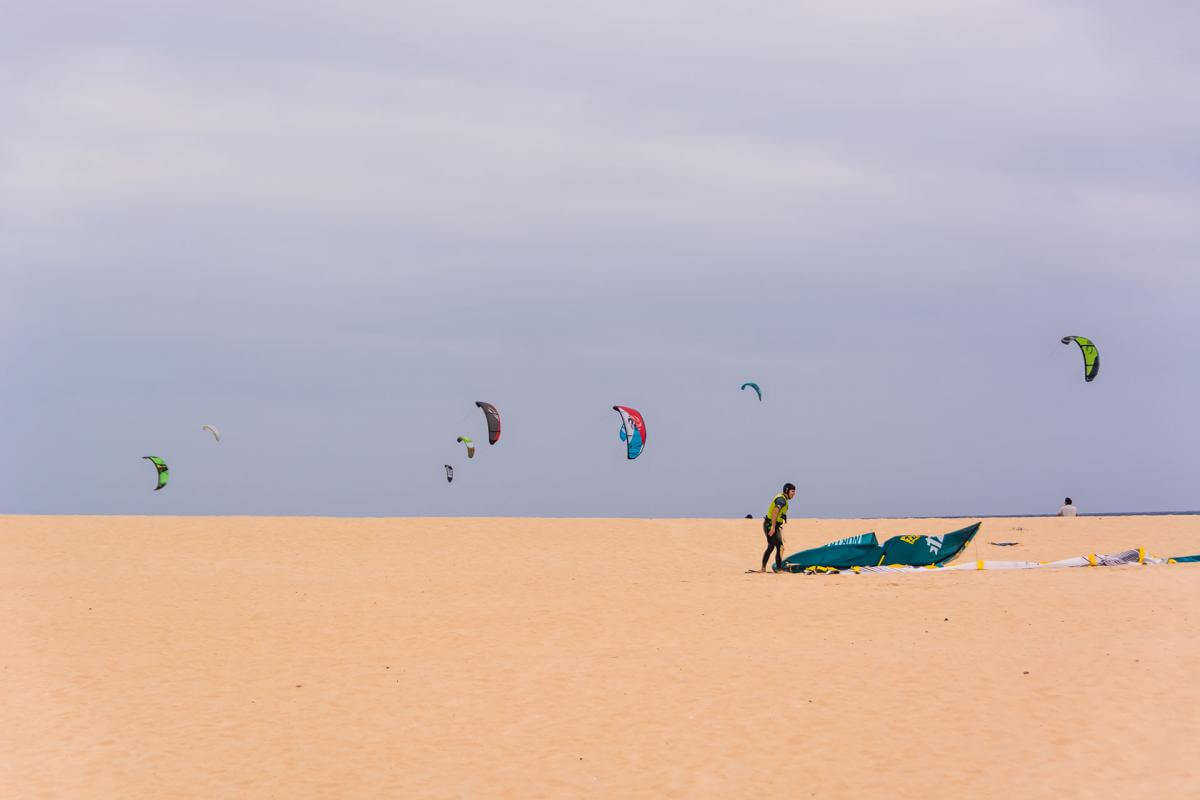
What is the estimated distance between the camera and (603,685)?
12156 millimetres

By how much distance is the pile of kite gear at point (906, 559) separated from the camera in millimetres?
21375

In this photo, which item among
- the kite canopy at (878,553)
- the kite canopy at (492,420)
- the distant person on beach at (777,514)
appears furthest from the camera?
the kite canopy at (492,420)

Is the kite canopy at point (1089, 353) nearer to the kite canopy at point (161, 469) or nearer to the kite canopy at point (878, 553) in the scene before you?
the kite canopy at point (878, 553)

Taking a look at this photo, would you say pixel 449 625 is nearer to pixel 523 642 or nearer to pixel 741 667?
pixel 523 642

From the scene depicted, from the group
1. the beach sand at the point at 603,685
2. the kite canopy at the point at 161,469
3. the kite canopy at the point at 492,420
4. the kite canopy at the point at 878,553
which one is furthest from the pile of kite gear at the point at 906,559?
the kite canopy at the point at 161,469

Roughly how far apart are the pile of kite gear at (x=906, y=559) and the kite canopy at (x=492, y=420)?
13134mm

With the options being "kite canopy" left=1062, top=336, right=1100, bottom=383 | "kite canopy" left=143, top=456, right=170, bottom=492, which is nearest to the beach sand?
"kite canopy" left=1062, top=336, right=1100, bottom=383

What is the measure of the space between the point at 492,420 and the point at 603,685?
22.0 meters

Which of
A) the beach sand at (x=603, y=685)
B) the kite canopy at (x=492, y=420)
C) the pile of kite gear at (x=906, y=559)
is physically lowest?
the beach sand at (x=603, y=685)

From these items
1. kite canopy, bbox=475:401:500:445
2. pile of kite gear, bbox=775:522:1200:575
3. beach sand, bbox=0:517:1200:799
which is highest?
kite canopy, bbox=475:401:500:445

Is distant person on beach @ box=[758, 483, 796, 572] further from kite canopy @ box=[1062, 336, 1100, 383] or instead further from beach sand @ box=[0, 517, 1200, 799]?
kite canopy @ box=[1062, 336, 1100, 383]

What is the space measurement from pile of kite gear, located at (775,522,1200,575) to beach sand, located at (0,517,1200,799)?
1.12 m

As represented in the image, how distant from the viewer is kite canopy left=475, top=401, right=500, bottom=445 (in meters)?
33.3

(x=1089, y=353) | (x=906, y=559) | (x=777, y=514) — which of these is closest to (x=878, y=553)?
(x=906, y=559)
